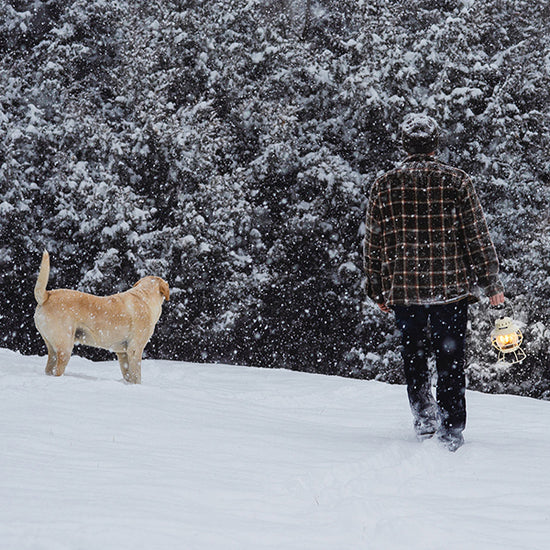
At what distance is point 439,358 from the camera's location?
12.4 feet

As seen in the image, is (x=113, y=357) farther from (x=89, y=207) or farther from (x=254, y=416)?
(x=254, y=416)

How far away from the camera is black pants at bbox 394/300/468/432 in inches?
146

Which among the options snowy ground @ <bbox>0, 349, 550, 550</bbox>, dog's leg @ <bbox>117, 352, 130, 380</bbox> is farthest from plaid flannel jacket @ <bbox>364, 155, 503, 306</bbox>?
dog's leg @ <bbox>117, 352, 130, 380</bbox>

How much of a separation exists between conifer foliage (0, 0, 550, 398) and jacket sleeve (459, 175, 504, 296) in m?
10.0

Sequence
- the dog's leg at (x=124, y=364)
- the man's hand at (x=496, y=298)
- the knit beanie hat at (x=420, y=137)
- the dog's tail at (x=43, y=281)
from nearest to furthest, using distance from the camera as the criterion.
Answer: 1. the man's hand at (x=496, y=298)
2. the knit beanie hat at (x=420, y=137)
3. the dog's tail at (x=43, y=281)
4. the dog's leg at (x=124, y=364)

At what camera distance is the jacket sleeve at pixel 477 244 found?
368cm

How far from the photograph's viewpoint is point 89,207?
13578 mm

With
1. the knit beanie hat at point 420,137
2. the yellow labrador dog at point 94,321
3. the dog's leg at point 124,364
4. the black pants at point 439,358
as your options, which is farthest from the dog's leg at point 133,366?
the knit beanie hat at point 420,137

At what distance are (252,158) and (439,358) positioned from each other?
39.5 feet

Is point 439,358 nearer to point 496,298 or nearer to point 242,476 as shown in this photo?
point 496,298

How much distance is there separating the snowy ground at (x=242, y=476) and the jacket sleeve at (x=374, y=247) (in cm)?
86

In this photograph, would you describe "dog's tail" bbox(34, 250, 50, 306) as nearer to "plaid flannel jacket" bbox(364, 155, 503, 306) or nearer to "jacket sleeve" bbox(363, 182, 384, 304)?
"jacket sleeve" bbox(363, 182, 384, 304)

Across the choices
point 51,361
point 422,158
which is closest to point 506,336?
point 422,158

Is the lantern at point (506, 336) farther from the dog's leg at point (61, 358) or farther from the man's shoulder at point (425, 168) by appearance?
the dog's leg at point (61, 358)
